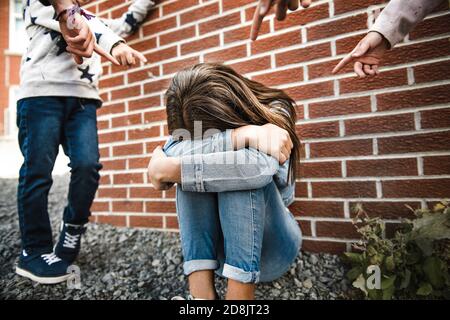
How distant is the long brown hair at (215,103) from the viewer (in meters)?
→ 1.01

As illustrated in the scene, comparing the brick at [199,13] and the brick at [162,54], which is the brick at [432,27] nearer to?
the brick at [199,13]

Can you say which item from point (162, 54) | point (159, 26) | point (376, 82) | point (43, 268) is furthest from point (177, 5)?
point (43, 268)

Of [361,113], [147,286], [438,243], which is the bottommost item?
[147,286]

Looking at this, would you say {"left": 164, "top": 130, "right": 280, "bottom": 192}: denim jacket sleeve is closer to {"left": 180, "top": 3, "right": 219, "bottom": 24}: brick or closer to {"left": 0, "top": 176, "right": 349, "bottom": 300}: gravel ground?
{"left": 0, "top": 176, "right": 349, "bottom": 300}: gravel ground

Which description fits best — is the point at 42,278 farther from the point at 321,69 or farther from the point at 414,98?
the point at 414,98

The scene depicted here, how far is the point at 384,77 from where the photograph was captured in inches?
49.8

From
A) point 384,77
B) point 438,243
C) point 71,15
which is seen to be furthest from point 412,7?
point 71,15

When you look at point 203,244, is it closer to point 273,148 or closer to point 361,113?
point 273,148

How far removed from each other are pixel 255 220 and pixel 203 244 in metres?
0.19

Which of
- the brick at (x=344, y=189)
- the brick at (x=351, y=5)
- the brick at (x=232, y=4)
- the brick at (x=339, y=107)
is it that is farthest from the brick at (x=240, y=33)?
the brick at (x=344, y=189)

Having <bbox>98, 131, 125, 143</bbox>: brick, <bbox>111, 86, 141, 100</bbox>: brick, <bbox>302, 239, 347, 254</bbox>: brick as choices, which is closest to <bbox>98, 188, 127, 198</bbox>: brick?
<bbox>98, 131, 125, 143</bbox>: brick

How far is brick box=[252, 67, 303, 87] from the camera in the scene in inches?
55.9

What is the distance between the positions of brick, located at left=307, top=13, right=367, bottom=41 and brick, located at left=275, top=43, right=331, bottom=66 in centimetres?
5
